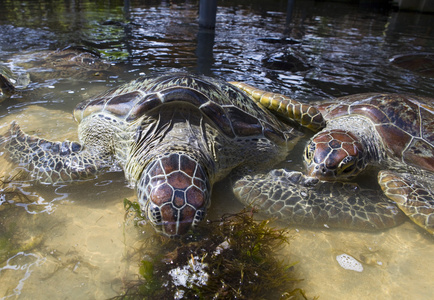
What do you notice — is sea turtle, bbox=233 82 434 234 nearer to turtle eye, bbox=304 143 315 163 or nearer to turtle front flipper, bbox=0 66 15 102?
turtle eye, bbox=304 143 315 163

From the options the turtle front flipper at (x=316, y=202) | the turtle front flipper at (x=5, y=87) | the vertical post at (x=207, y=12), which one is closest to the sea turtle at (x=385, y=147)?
the turtle front flipper at (x=316, y=202)

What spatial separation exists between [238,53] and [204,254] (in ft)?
23.0

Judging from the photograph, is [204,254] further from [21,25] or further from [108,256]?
[21,25]

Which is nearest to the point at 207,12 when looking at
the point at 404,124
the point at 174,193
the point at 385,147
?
the point at 404,124

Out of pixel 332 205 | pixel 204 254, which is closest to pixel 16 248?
pixel 204 254

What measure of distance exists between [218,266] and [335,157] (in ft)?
6.57

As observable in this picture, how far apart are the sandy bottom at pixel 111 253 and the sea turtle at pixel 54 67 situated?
10.9ft

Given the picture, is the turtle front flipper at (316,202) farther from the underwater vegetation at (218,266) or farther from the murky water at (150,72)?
the underwater vegetation at (218,266)

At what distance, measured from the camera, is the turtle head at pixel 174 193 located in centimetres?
236

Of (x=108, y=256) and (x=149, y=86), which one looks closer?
(x=108, y=256)

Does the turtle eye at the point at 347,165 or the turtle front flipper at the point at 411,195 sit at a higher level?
the turtle eye at the point at 347,165

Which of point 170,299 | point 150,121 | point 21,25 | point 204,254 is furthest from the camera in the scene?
point 21,25

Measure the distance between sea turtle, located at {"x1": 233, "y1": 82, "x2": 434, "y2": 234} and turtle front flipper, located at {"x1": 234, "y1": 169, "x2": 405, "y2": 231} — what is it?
0.46ft

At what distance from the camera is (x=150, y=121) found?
338cm
